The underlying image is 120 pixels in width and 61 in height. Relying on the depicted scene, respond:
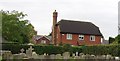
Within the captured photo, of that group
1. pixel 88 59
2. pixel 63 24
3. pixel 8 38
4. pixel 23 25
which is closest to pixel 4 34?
pixel 8 38

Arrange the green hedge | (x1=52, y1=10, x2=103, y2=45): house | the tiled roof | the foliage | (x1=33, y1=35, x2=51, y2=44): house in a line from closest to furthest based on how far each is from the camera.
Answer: the green hedge < the foliage < (x1=52, y1=10, x2=103, y2=45): house < the tiled roof < (x1=33, y1=35, x2=51, y2=44): house

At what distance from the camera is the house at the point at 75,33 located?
74062 millimetres

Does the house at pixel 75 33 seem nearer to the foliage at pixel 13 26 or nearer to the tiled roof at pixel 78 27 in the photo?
the tiled roof at pixel 78 27

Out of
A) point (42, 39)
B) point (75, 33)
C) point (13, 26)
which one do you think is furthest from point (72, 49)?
point (42, 39)

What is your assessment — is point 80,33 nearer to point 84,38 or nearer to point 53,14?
point 84,38

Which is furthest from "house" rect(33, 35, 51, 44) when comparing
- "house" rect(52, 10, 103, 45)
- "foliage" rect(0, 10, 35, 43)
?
"foliage" rect(0, 10, 35, 43)

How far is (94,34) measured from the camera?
78188 mm

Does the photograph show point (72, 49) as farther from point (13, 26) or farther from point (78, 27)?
point (78, 27)

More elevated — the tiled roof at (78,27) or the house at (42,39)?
the tiled roof at (78,27)

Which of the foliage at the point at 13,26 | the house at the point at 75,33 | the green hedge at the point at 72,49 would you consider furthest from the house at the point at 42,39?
the green hedge at the point at 72,49

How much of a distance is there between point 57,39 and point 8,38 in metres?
17.0

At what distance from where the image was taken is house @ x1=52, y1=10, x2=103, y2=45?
243 feet

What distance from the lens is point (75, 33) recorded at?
76.8 meters

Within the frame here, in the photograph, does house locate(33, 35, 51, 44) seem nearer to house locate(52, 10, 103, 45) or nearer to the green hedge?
house locate(52, 10, 103, 45)
